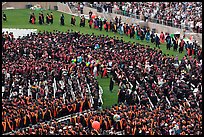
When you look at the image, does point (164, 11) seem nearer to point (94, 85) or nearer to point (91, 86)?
point (94, 85)

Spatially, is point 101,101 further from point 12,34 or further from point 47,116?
point 12,34

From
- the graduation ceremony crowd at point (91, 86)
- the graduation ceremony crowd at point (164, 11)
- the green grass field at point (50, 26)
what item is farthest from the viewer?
the graduation ceremony crowd at point (164, 11)

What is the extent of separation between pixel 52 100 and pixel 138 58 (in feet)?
26.2

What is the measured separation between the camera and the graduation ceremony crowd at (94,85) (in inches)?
1045

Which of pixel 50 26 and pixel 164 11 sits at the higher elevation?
pixel 164 11

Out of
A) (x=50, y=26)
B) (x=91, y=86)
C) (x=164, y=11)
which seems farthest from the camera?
(x=164, y=11)

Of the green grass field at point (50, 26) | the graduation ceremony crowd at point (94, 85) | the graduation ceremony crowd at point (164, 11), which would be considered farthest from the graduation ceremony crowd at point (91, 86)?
the graduation ceremony crowd at point (164, 11)

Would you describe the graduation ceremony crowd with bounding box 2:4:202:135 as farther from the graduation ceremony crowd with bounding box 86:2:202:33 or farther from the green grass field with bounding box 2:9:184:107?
the graduation ceremony crowd with bounding box 86:2:202:33

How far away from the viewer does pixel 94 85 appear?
105 feet

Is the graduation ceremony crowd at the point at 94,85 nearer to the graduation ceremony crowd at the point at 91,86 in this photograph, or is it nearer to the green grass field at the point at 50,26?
the graduation ceremony crowd at the point at 91,86

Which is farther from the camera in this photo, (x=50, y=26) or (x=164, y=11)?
(x=164, y=11)

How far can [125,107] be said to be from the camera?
28250 millimetres

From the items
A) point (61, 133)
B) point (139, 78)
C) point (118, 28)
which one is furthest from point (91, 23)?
point (61, 133)

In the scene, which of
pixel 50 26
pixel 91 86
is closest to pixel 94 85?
pixel 91 86
